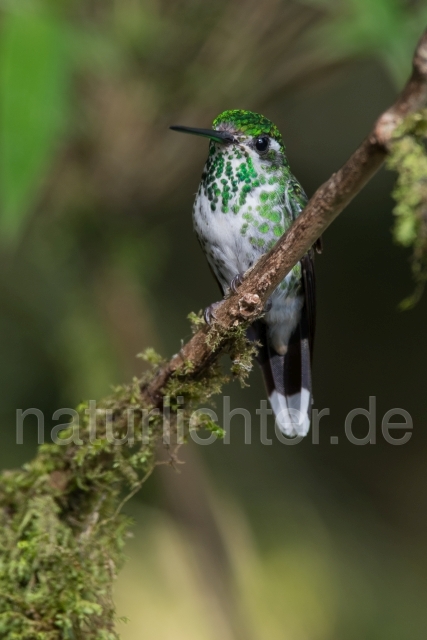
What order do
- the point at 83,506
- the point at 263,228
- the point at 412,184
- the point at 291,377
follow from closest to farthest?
the point at 412,184 → the point at 83,506 → the point at 263,228 → the point at 291,377

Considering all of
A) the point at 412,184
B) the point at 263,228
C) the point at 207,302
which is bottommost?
the point at 412,184

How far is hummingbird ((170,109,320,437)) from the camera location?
2879mm

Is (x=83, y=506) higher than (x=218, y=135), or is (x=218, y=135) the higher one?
(x=218, y=135)

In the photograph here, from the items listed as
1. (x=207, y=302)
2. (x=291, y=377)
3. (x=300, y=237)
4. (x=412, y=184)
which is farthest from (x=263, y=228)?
(x=207, y=302)

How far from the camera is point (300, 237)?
5.62 feet

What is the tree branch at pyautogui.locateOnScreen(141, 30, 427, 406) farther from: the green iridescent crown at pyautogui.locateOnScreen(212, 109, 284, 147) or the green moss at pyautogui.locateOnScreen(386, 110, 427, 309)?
the green iridescent crown at pyautogui.locateOnScreen(212, 109, 284, 147)

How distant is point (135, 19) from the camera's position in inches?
149

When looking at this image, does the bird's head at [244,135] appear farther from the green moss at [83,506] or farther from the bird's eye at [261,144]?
the green moss at [83,506]

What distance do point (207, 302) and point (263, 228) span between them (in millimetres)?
2577

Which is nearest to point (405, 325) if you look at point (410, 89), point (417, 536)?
point (417, 536)

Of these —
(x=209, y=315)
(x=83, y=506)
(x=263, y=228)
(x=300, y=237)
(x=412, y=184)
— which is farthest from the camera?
(x=263, y=228)

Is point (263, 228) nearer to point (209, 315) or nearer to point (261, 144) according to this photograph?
point (261, 144)

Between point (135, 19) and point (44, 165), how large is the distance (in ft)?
6.21

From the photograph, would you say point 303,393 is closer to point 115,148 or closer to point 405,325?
point 115,148
